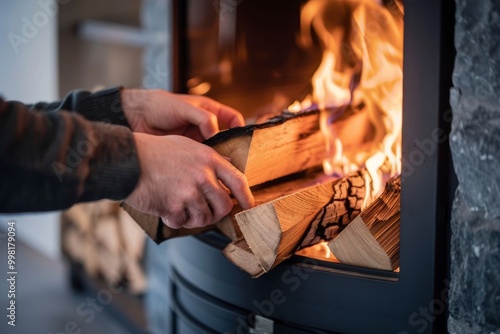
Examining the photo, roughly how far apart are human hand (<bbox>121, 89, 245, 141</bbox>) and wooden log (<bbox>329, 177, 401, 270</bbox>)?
0.36 m

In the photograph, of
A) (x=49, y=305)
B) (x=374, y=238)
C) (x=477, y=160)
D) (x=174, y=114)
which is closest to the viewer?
(x=477, y=160)

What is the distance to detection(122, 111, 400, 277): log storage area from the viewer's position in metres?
1.07

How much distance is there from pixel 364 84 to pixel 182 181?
51cm

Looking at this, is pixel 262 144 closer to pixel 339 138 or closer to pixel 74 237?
pixel 339 138

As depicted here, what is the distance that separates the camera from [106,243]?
2.63 metres

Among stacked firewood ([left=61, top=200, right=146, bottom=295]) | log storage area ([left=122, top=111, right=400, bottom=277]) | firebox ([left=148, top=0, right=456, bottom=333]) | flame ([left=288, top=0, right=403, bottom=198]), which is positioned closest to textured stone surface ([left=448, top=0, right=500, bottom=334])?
firebox ([left=148, top=0, right=456, bottom=333])

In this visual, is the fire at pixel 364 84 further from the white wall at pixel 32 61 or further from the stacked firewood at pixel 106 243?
the white wall at pixel 32 61

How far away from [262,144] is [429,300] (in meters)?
0.37

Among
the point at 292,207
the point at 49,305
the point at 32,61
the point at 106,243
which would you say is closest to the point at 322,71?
the point at 292,207

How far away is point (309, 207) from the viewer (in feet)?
3.67

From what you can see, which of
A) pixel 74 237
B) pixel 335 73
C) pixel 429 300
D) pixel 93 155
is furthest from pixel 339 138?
pixel 74 237

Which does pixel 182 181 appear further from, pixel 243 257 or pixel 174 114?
pixel 174 114

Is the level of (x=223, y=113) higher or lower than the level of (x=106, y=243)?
higher

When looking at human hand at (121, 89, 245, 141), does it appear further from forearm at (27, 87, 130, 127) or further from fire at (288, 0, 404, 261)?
fire at (288, 0, 404, 261)
